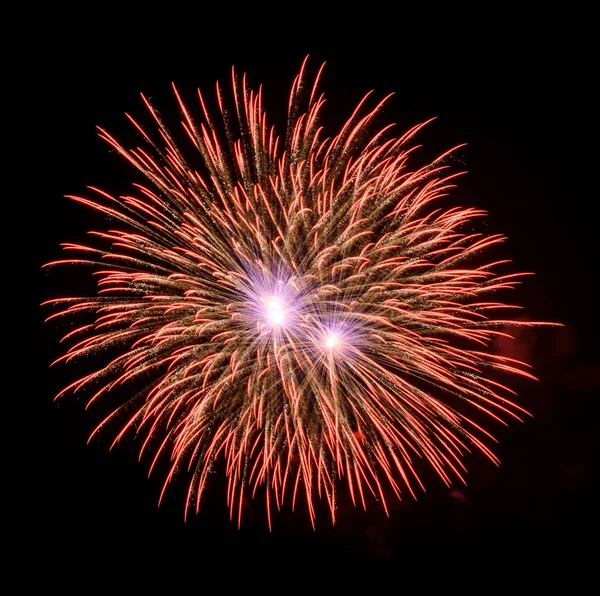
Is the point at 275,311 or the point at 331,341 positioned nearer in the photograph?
the point at 331,341

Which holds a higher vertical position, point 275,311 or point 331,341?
point 275,311

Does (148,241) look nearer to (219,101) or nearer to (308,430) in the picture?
(219,101)

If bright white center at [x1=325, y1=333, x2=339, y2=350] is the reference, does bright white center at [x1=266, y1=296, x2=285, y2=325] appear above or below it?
above

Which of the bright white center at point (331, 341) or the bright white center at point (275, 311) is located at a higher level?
the bright white center at point (275, 311)
